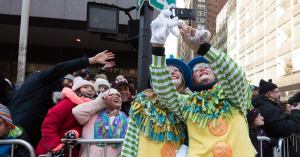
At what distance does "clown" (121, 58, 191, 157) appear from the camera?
2734mm

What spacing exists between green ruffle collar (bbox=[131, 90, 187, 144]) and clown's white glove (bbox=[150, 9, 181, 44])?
0.52 metres

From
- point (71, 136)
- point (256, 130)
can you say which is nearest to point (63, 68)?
point (71, 136)

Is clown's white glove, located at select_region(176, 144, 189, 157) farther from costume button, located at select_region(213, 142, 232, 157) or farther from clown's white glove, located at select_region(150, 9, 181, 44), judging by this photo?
clown's white glove, located at select_region(150, 9, 181, 44)

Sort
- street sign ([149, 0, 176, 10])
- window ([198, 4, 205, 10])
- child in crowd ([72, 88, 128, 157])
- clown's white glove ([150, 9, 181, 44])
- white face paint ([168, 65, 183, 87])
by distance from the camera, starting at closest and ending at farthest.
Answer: clown's white glove ([150, 9, 181, 44]) → white face paint ([168, 65, 183, 87]) → child in crowd ([72, 88, 128, 157]) → street sign ([149, 0, 176, 10]) → window ([198, 4, 205, 10])

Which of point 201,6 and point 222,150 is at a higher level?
point 201,6

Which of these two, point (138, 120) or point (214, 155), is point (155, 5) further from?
point (214, 155)

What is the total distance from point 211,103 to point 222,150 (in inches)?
13.0

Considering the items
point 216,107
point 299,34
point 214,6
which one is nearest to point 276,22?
point 299,34

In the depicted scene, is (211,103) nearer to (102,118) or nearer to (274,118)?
(102,118)

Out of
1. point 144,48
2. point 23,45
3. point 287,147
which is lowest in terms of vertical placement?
point 287,147

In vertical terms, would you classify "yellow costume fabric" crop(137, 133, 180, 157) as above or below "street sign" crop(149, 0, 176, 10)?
below

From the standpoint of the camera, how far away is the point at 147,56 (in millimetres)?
5043

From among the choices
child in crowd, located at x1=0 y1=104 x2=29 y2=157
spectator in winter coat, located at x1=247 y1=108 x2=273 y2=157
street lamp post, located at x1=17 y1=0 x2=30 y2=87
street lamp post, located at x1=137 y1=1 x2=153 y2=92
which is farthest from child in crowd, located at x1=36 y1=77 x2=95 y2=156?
street lamp post, located at x1=17 y1=0 x2=30 y2=87

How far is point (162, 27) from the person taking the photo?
2469mm
